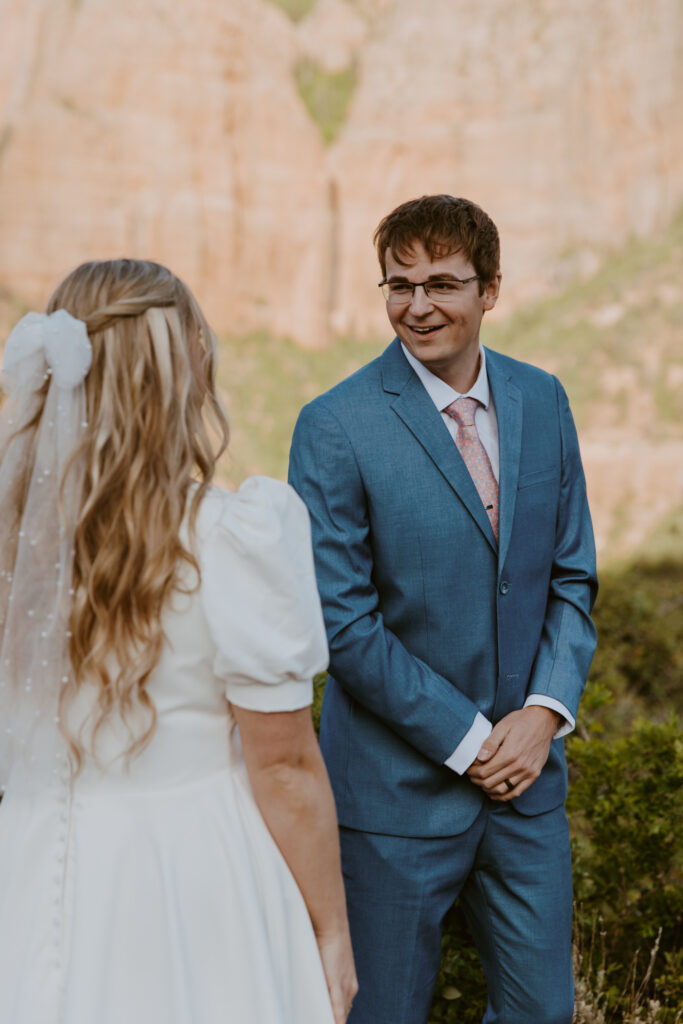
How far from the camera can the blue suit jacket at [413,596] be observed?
7.23ft

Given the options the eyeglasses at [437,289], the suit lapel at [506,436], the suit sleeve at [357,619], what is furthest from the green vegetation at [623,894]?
the eyeglasses at [437,289]

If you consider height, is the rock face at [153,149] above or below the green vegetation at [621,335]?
A: above

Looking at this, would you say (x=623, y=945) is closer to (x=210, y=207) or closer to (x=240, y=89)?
(x=210, y=207)

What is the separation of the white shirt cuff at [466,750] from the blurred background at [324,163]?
27.8 metres

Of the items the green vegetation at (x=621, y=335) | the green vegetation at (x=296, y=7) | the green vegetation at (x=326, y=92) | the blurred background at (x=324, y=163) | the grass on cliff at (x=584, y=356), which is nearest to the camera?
the green vegetation at (x=621, y=335)

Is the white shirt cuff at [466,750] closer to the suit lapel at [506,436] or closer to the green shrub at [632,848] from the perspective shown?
the suit lapel at [506,436]

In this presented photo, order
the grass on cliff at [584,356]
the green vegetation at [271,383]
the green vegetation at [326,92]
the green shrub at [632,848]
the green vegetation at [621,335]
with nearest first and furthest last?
the green shrub at [632,848], the green vegetation at [621,335], the grass on cliff at [584,356], the green vegetation at [271,383], the green vegetation at [326,92]

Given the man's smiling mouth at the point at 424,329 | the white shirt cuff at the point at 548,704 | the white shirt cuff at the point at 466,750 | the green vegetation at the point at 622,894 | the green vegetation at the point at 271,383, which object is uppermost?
the green vegetation at the point at 271,383

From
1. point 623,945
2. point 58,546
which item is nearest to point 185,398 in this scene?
point 58,546

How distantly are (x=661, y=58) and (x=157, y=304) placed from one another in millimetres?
36147

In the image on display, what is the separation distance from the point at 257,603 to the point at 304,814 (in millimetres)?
391

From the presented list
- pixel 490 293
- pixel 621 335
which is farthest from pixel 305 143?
pixel 490 293

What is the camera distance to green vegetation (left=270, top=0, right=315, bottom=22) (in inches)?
1603

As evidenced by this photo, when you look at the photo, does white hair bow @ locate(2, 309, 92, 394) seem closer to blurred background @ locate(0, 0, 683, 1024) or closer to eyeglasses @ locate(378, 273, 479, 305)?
eyeglasses @ locate(378, 273, 479, 305)
